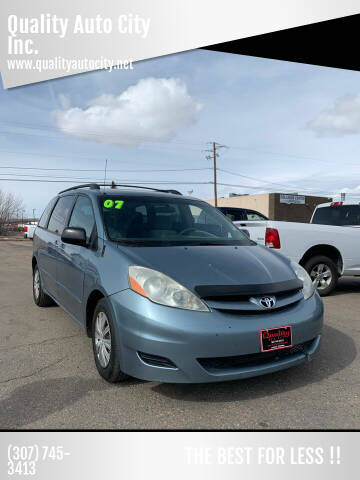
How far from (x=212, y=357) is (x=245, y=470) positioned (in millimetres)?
677

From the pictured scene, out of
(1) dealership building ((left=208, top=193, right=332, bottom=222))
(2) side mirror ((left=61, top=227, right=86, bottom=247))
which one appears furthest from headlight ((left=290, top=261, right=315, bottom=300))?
(1) dealership building ((left=208, top=193, right=332, bottom=222))

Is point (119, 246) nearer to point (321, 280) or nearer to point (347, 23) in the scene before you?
point (321, 280)

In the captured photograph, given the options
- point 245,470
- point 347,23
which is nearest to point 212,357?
point 245,470

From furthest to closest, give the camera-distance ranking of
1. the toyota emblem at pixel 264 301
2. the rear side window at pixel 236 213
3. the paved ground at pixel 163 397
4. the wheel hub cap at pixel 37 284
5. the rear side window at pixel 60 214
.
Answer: the rear side window at pixel 236 213, the wheel hub cap at pixel 37 284, the rear side window at pixel 60 214, the toyota emblem at pixel 264 301, the paved ground at pixel 163 397

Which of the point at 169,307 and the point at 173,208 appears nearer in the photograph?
the point at 169,307

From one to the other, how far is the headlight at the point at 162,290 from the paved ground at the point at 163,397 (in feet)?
2.44

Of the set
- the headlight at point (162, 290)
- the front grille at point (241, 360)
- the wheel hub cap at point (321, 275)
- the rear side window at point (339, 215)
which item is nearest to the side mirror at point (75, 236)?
the headlight at point (162, 290)

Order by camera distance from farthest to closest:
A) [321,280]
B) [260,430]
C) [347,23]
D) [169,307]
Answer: [321,280], [347,23], [169,307], [260,430]

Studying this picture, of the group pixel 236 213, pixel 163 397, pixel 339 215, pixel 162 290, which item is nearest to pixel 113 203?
pixel 162 290

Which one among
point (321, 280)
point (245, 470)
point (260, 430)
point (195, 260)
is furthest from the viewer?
point (321, 280)

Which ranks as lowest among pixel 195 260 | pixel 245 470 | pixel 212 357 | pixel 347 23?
pixel 245 470

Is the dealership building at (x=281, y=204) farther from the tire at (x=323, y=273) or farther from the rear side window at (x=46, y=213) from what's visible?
the rear side window at (x=46, y=213)

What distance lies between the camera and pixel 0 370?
10.7ft

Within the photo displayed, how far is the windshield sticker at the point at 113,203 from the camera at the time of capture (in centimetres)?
371
